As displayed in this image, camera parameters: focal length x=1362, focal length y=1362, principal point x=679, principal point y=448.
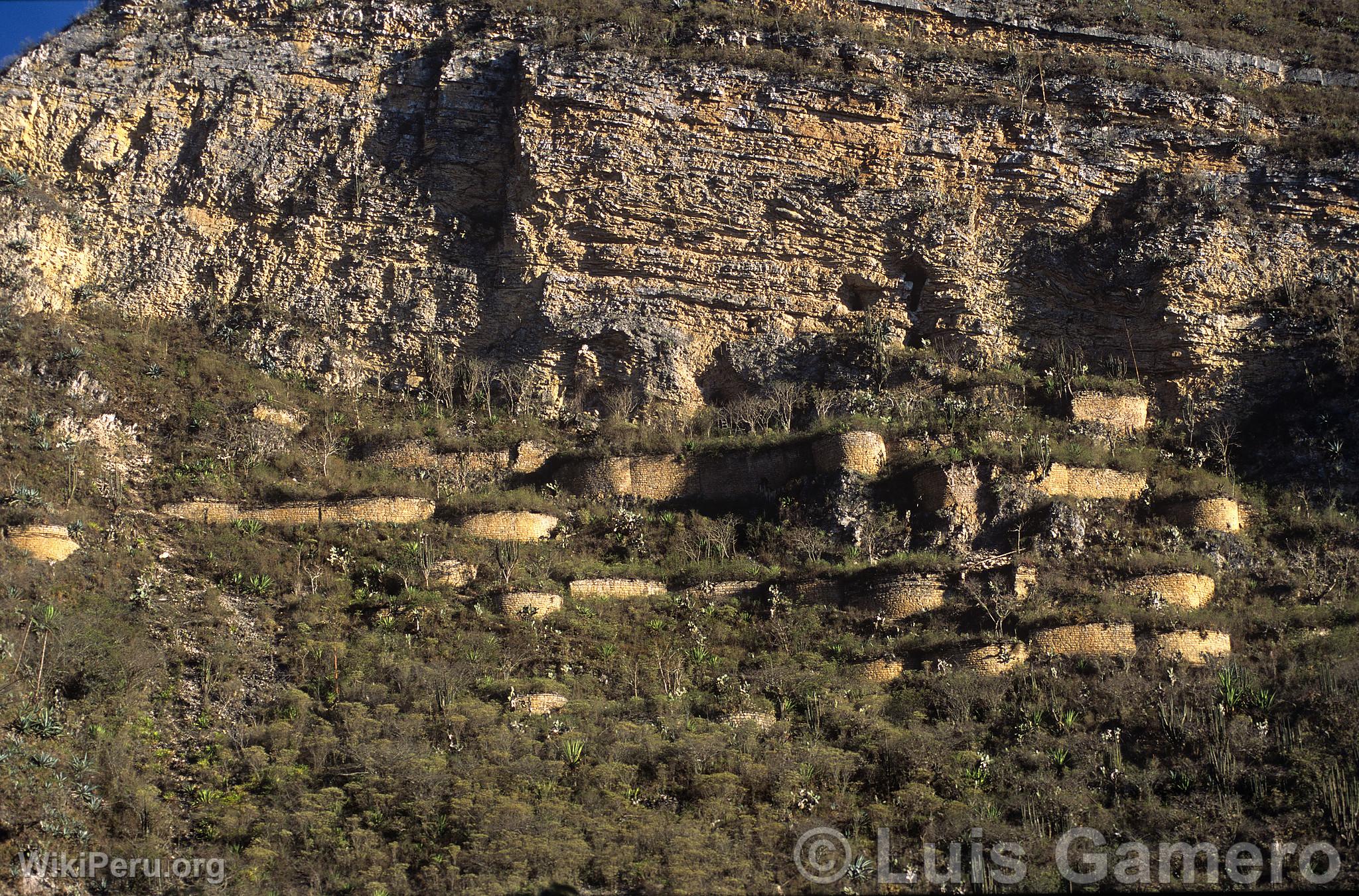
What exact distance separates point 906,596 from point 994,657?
6.14 feet

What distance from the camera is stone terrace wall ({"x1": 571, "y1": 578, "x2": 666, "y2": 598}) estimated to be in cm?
2284

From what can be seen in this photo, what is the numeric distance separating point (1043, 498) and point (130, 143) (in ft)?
70.4

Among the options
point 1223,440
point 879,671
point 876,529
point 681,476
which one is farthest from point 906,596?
point 1223,440

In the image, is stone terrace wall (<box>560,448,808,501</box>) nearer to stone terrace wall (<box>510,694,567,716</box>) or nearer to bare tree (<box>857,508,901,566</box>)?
bare tree (<box>857,508,901,566</box>)

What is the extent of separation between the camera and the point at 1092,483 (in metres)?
24.5

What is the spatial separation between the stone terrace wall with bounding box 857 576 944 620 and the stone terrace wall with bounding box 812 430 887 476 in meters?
3.18

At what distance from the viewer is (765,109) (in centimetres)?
3034

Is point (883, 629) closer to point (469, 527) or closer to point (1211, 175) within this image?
point (469, 527)

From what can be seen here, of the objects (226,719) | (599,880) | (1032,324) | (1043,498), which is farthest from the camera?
(1032,324)

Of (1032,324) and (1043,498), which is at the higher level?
(1032,324)

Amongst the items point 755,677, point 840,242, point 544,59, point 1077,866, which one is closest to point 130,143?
point 544,59

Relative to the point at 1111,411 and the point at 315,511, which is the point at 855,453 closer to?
the point at 1111,411

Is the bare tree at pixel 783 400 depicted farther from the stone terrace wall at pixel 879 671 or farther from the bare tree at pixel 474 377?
the stone terrace wall at pixel 879 671

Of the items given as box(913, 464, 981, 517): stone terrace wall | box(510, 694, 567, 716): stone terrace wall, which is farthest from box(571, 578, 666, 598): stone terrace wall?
box(913, 464, 981, 517): stone terrace wall
